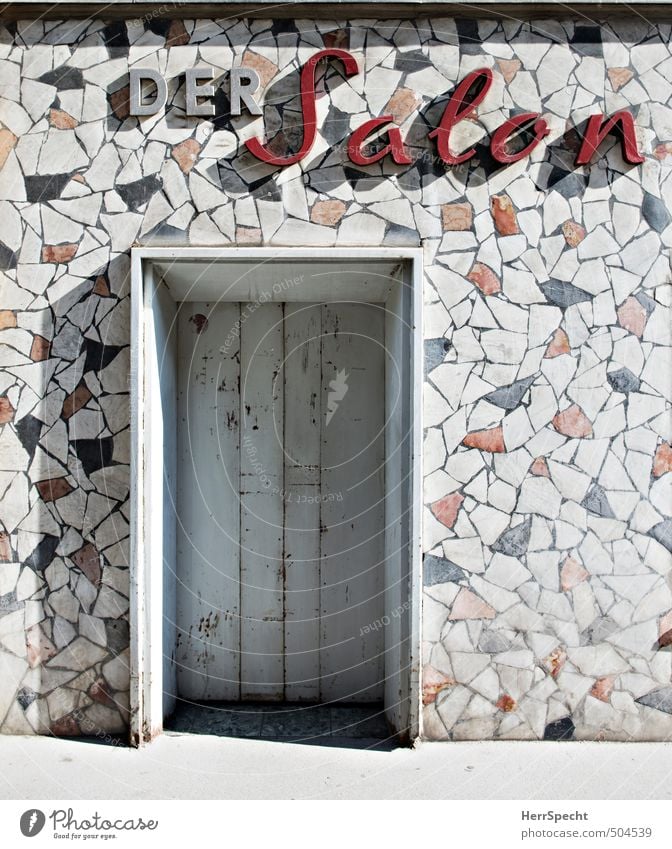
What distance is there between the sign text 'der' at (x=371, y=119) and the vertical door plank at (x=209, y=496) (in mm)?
966

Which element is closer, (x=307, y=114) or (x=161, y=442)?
(x=307, y=114)

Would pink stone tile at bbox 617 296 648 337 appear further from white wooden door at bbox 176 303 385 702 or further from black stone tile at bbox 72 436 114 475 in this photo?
black stone tile at bbox 72 436 114 475

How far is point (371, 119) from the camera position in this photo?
338 cm

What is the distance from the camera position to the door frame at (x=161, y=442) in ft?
11.0

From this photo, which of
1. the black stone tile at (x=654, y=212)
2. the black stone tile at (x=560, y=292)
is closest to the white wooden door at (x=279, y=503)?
the black stone tile at (x=560, y=292)

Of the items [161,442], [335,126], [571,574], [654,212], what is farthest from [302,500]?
[654,212]

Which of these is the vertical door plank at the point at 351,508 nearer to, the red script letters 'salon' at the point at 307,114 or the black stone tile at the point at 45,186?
the red script letters 'salon' at the point at 307,114

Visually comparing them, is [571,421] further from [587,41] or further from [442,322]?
[587,41]

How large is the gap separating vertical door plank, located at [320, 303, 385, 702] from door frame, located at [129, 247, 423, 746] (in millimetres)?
370

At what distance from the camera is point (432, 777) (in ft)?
10.3

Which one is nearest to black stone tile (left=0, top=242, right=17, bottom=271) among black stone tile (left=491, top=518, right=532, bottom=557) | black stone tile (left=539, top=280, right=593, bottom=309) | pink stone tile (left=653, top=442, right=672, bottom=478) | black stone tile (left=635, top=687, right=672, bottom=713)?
black stone tile (left=539, top=280, right=593, bottom=309)

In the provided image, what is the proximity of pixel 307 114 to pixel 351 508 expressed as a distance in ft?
6.37

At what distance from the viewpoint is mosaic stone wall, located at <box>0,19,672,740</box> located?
3.39 m

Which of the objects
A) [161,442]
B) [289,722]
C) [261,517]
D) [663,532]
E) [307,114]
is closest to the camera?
[307,114]
